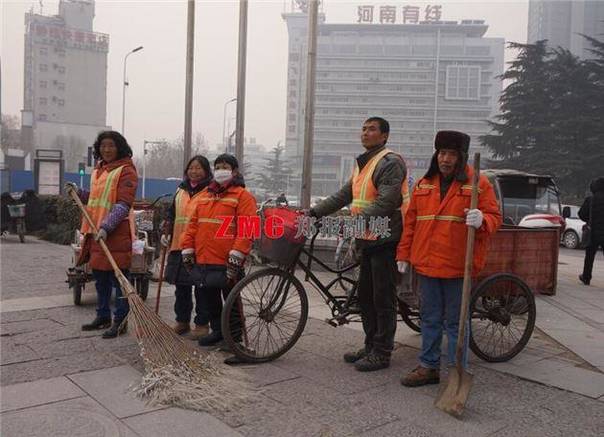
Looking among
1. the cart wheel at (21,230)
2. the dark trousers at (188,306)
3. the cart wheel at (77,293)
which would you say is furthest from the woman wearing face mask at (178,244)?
the cart wheel at (21,230)

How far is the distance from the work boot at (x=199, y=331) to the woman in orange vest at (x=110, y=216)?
623 millimetres

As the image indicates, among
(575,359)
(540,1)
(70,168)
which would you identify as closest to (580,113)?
(540,1)

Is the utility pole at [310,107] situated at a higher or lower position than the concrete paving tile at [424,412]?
higher

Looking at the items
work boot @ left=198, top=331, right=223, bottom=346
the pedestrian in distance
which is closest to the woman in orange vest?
work boot @ left=198, top=331, right=223, bottom=346

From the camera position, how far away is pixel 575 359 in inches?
205

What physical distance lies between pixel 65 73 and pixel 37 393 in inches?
4047

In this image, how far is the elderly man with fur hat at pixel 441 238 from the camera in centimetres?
415

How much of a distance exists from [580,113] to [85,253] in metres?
37.5

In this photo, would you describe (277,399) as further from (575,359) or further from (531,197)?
(531,197)

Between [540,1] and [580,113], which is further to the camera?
[540,1]

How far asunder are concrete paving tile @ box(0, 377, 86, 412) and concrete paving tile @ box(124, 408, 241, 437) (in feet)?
2.12

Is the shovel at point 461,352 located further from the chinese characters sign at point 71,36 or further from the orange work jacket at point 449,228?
the chinese characters sign at point 71,36

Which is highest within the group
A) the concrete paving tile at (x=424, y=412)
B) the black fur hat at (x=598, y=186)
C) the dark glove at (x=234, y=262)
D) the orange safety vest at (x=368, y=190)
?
the black fur hat at (x=598, y=186)

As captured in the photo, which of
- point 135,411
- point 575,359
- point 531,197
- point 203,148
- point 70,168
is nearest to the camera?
point 135,411
